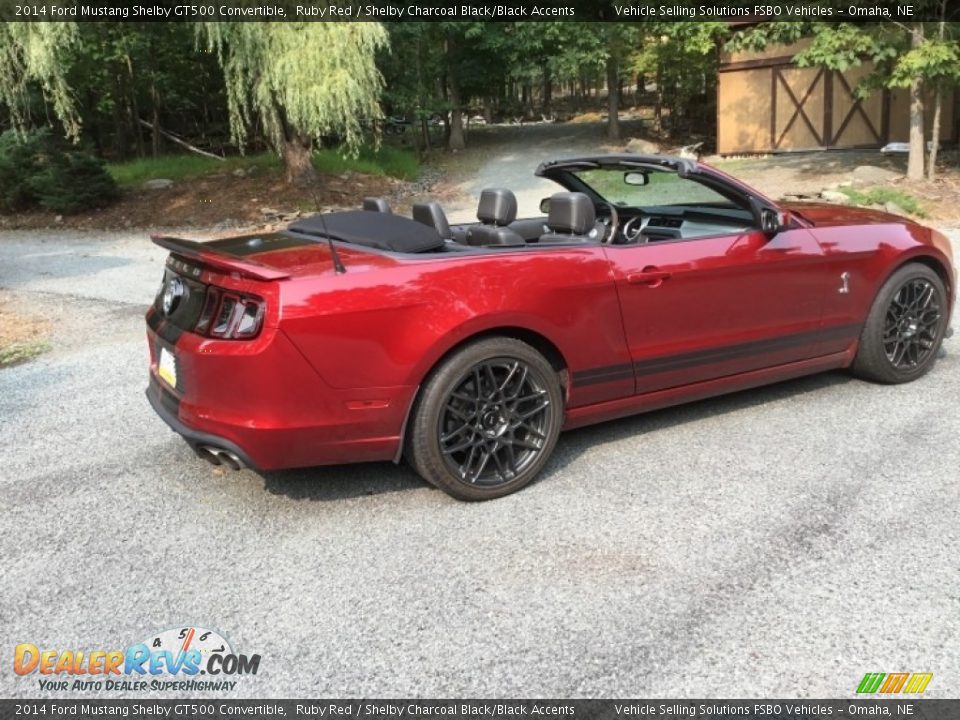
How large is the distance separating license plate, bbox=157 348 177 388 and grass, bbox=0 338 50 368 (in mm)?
3639

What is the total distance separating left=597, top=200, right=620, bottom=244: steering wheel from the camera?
4.35 m

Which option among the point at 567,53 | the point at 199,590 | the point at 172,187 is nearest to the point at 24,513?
the point at 199,590

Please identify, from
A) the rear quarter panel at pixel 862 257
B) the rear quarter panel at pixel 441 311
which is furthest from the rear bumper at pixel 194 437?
the rear quarter panel at pixel 862 257

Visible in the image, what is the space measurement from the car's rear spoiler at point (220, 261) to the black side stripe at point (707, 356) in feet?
5.03

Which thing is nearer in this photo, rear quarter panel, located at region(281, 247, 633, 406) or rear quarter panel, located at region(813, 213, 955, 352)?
rear quarter panel, located at region(281, 247, 633, 406)

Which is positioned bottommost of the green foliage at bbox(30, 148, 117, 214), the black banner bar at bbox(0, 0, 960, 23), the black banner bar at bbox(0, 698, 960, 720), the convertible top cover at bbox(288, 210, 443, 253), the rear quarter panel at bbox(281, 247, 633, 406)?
the black banner bar at bbox(0, 698, 960, 720)

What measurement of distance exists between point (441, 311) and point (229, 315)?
888 millimetres

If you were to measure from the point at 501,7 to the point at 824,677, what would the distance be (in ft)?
97.4

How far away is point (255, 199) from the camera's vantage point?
60.4 ft

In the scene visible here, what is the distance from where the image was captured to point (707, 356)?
4328 millimetres

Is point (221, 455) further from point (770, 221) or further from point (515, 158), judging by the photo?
point (515, 158)

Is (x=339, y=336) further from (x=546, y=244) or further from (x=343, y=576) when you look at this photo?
(x=546, y=244)

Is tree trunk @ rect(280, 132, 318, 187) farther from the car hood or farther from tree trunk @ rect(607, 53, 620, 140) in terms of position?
the car hood

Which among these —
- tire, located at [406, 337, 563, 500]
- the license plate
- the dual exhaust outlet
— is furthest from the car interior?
the dual exhaust outlet
